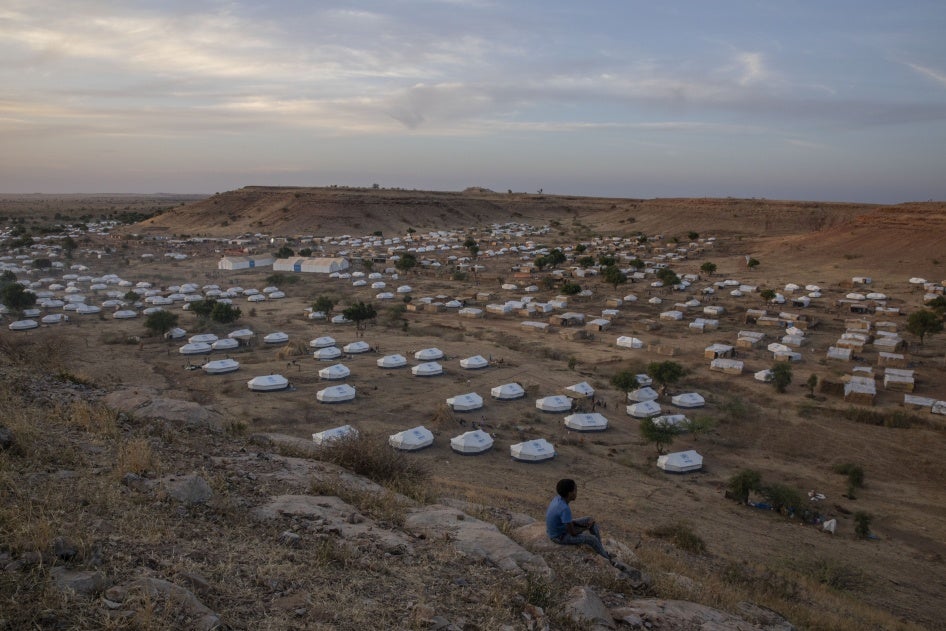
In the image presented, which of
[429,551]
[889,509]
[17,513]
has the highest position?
[17,513]

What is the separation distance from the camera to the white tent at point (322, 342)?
27297 mm

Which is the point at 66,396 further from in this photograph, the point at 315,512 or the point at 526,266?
the point at 526,266

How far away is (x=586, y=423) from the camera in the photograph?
19.9 metres

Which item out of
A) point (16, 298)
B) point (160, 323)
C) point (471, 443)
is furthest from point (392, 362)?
point (16, 298)

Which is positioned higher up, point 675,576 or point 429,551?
point 429,551

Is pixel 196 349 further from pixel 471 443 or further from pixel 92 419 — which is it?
pixel 92 419

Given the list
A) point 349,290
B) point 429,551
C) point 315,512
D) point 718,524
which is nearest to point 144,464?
point 315,512

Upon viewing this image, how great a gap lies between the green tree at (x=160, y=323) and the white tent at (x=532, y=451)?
1900 centimetres

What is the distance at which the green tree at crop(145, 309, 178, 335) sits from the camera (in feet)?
93.1

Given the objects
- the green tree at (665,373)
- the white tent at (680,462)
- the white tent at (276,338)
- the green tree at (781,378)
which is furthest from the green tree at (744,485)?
the white tent at (276,338)

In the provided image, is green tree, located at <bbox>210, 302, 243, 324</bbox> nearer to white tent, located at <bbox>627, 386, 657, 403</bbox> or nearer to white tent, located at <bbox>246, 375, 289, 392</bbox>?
white tent, located at <bbox>246, 375, 289, 392</bbox>

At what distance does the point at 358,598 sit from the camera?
4785 mm

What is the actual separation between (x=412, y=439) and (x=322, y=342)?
11066 mm

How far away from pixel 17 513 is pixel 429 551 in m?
3.42
